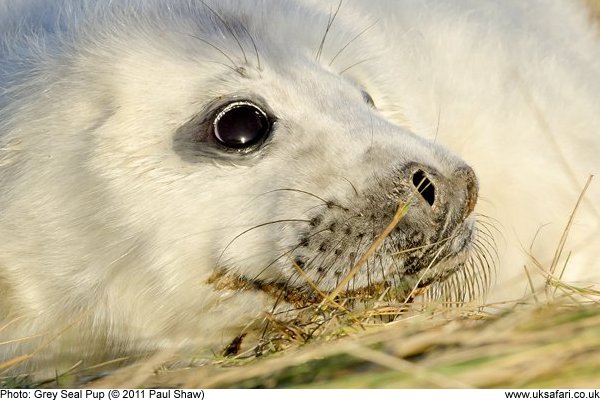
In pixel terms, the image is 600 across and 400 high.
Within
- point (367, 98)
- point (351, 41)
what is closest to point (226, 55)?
point (367, 98)

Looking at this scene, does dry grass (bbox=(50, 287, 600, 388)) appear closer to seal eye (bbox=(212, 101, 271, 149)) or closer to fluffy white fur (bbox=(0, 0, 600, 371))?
fluffy white fur (bbox=(0, 0, 600, 371))

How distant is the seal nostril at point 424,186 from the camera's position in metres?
2.48

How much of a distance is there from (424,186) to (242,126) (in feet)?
1.60

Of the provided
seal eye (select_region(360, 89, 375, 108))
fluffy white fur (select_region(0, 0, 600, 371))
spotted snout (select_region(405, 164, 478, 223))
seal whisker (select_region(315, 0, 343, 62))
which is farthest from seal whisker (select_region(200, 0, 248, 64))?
spotted snout (select_region(405, 164, 478, 223))

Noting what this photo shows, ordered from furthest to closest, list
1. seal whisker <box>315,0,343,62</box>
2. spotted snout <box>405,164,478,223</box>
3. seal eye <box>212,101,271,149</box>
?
1. seal whisker <box>315,0,343,62</box>
2. seal eye <box>212,101,271,149</box>
3. spotted snout <box>405,164,478,223</box>

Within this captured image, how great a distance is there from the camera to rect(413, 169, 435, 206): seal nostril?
248cm

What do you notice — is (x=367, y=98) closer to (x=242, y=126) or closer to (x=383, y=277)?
(x=242, y=126)

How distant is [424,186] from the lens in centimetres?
248

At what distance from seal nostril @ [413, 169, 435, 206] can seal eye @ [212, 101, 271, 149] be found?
1.32 ft

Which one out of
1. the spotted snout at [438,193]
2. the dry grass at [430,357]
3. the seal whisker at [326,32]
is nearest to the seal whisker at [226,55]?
the seal whisker at [326,32]

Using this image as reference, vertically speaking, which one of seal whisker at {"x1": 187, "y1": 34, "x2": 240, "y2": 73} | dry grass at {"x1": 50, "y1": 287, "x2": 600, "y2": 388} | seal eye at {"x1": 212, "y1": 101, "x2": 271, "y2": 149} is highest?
seal whisker at {"x1": 187, "y1": 34, "x2": 240, "y2": 73}

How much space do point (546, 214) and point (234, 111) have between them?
1.13m

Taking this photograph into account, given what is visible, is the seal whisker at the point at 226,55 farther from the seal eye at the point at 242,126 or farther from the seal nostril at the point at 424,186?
the seal nostril at the point at 424,186
